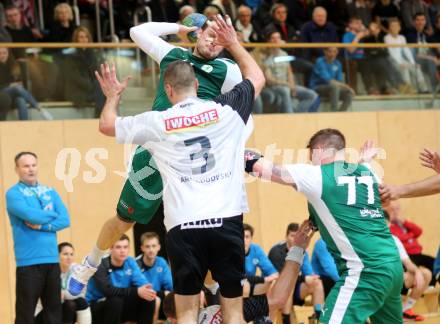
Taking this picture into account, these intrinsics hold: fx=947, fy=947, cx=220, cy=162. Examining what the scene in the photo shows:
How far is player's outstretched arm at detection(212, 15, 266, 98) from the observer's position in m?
6.81

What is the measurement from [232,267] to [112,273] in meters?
4.80

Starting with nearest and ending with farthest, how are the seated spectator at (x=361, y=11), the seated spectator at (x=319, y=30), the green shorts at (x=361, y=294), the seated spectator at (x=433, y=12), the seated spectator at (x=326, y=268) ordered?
the green shorts at (x=361, y=294), the seated spectator at (x=326, y=268), the seated spectator at (x=319, y=30), the seated spectator at (x=361, y=11), the seated spectator at (x=433, y=12)

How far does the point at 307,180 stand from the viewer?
21.9ft

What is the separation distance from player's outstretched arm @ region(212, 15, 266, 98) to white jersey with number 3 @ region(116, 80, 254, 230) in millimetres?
405

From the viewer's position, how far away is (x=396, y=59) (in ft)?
47.9

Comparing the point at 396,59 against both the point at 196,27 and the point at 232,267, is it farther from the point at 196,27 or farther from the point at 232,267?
the point at 232,267

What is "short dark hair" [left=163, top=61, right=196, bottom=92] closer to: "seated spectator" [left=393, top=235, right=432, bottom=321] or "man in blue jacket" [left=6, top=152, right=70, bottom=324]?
"man in blue jacket" [left=6, top=152, right=70, bottom=324]

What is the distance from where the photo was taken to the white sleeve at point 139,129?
6492 mm

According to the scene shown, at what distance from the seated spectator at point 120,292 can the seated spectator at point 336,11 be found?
6.90 metres

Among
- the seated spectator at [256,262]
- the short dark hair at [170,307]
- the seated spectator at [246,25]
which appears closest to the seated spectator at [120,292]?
the seated spectator at [256,262]

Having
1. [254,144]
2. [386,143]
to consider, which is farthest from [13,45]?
[386,143]

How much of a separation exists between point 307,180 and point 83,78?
626 centimetres

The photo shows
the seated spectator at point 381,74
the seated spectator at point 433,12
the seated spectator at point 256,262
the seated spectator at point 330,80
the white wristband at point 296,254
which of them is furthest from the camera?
the seated spectator at point 433,12

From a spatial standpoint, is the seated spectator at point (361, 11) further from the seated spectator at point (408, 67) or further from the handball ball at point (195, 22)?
the handball ball at point (195, 22)
